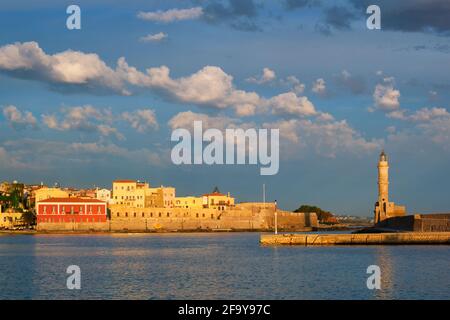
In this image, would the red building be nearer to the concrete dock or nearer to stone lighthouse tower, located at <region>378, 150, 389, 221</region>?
stone lighthouse tower, located at <region>378, 150, 389, 221</region>

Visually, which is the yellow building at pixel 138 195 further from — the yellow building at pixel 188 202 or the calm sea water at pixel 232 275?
the calm sea water at pixel 232 275

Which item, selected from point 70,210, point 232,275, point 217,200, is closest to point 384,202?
point 70,210

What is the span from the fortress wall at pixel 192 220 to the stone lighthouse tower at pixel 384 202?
35.1m

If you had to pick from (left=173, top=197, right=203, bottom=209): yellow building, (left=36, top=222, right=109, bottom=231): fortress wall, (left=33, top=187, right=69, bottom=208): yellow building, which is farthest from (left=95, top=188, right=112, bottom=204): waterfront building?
(left=36, top=222, right=109, bottom=231): fortress wall

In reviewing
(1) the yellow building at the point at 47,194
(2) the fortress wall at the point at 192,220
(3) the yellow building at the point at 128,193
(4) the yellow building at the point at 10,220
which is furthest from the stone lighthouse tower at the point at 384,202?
(4) the yellow building at the point at 10,220

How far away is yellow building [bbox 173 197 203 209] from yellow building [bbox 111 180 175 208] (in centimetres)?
140

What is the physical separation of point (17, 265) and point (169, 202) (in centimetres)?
8831

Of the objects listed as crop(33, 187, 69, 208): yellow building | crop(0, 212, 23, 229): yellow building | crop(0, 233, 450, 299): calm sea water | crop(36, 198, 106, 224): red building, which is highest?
crop(33, 187, 69, 208): yellow building

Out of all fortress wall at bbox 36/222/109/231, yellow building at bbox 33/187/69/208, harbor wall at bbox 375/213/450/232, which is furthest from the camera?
yellow building at bbox 33/187/69/208

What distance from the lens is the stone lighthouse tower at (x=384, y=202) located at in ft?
335

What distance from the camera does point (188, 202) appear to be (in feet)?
470

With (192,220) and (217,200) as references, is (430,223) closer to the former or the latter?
(192,220)

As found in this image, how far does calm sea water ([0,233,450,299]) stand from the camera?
35.2 meters
